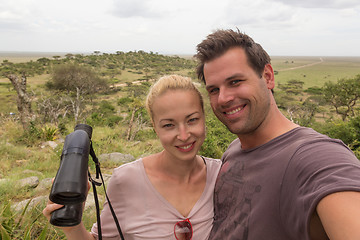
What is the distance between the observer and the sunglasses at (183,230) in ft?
5.17

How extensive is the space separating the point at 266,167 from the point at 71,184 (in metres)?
1.00

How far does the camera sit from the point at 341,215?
90cm

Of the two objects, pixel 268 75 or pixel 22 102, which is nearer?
pixel 268 75

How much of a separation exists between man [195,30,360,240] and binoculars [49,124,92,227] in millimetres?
879

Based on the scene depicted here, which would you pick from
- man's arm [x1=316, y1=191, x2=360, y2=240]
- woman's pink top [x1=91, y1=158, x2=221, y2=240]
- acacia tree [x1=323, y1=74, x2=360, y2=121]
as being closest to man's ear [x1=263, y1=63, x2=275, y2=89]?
woman's pink top [x1=91, y1=158, x2=221, y2=240]

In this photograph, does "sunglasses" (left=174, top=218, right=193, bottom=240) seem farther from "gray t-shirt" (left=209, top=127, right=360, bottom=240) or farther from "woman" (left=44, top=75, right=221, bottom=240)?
"gray t-shirt" (left=209, top=127, right=360, bottom=240)

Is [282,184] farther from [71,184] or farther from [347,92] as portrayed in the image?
[347,92]

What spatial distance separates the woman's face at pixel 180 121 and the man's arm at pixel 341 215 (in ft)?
3.00

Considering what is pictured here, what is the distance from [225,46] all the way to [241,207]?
1.12m

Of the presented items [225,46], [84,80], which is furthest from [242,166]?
[84,80]

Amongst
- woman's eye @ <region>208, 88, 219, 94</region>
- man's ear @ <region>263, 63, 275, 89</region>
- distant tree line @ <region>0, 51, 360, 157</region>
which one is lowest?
distant tree line @ <region>0, 51, 360, 157</region>

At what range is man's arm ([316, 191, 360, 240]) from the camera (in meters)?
0.88

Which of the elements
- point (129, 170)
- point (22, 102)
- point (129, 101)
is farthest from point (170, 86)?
point (129, 101)

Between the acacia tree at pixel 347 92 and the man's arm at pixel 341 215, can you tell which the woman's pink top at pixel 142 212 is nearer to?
the man's arm at pixel 341 215
